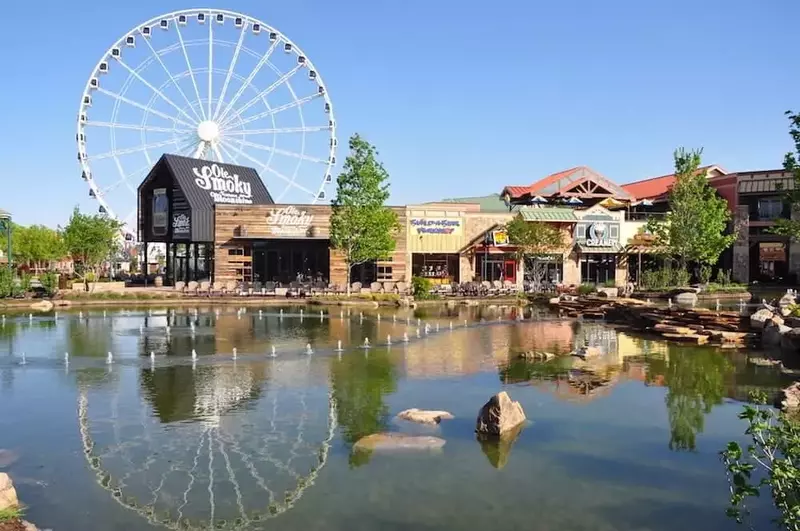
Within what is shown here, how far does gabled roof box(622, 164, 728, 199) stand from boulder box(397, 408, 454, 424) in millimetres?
54222

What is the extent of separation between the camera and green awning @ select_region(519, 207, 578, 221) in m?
50.2

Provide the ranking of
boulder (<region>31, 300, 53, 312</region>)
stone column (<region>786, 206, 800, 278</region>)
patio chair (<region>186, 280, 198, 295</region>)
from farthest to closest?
stone column (<region>786, 206, 800, 278</region>) → patio chair (<region>186, 280, 198, 295</region>) → boulder (<region>31, 300, 53, 312</region>)

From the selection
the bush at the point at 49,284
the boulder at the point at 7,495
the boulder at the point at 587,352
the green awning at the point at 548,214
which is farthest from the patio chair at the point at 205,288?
the boulder at the point at 7,495

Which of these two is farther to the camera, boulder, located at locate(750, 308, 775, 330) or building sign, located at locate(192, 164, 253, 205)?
building sign, located at locate(192, 164, 253, 205)

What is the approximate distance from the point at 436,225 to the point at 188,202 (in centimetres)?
1713

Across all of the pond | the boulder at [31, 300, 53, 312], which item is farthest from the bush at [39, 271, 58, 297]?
the pond

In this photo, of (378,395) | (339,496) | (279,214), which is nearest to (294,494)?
(339,496)

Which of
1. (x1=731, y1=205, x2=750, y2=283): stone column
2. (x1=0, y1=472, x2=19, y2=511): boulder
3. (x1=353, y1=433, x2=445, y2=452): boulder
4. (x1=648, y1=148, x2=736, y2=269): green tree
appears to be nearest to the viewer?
(x1=0, y1=472, x2=19, y2=511): boulder

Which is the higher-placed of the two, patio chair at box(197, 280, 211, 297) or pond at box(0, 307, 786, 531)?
patio chair at box(197, 280, 211, 297)

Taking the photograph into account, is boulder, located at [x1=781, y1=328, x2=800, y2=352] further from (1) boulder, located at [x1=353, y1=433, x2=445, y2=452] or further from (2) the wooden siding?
(2) the wooden siding

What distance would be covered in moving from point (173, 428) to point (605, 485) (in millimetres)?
8021

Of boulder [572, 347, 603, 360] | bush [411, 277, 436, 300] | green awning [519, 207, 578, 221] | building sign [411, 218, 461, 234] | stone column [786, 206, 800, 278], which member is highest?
green awning [519, 207, 578, 221]

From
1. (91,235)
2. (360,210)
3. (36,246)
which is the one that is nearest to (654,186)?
(360,210)

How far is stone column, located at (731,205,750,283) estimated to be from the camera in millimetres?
54812
